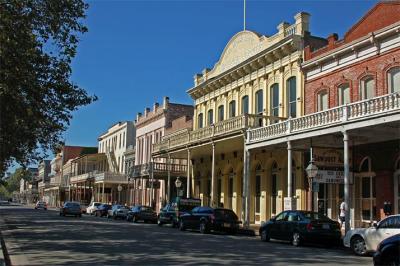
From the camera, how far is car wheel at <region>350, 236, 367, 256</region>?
661 inches

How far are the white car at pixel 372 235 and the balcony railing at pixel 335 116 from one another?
491cm

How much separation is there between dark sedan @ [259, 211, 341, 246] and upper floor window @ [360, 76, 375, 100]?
25.7ft

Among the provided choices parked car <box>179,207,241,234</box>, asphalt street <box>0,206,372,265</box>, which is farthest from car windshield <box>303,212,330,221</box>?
parked car <box>179,207,241,234</box>

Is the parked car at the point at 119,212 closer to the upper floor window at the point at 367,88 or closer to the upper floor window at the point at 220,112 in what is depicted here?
the upper floor window at the point at 220,112

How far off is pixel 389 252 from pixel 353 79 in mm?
17594

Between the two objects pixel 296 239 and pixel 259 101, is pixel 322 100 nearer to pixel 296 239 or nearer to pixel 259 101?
pixel 259 101

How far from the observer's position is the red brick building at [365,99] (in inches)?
881

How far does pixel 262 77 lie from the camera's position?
34.8m

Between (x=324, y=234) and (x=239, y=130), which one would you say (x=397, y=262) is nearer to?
(x=324, y=234)

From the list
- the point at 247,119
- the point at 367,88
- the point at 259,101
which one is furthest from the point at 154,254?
the point at 259,101

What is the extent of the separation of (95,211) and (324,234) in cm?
3727

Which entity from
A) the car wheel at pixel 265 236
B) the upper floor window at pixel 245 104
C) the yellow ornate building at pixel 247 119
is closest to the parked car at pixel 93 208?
the yellow ornate building at pixel 247 119

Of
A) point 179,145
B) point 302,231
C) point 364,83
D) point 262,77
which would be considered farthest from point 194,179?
point 302,231

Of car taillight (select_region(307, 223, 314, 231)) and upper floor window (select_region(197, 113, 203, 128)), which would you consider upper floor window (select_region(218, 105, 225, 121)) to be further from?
car taillight (select_region(307, 223, 314, 231))
